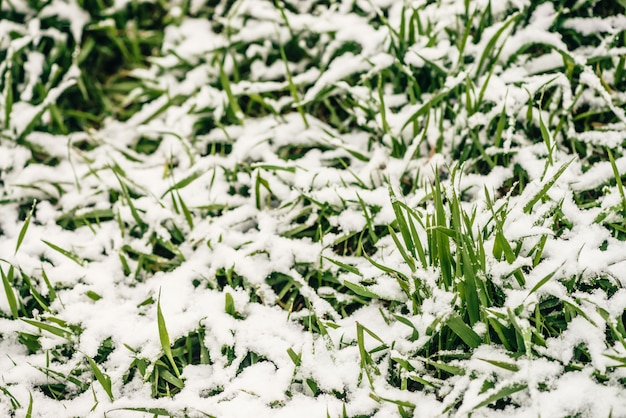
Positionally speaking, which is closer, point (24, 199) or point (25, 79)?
point (24, 199)

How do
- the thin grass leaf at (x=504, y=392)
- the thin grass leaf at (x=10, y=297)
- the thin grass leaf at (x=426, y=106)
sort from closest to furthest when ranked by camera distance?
the thin grass leaf at (x=504, y=392), the thin grass leaf at (x=10, y=297), the thin grass leaf at (x=426, y=106)

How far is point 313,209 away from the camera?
1230 millimetres

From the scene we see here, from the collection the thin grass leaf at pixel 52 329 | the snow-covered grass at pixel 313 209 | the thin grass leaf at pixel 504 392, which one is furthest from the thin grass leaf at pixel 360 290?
the thin grass leaf at pixel 52 329

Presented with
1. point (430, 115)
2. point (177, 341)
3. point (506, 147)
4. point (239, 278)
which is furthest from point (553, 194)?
point (177, 341)

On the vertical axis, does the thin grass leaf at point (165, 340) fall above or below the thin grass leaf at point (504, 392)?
below

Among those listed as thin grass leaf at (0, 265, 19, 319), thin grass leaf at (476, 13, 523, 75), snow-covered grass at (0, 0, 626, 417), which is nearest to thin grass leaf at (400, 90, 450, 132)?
snow-covered grass at (0, 0, 626, 417)

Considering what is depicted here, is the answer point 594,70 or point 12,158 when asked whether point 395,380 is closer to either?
point 594,70

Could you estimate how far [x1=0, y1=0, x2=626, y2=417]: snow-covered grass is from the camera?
0.93m

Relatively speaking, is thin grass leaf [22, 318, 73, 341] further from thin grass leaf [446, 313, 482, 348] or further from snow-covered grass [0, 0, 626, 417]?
thin grass leaf [446, 313, 482, 348]

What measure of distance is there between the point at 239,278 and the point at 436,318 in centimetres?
45

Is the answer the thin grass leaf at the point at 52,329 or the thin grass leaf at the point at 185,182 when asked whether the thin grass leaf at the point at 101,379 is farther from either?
the thin grass leaf at the point at 185,182

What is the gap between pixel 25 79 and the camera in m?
1.52

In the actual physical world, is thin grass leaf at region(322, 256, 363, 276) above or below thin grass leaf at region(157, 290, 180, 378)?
above

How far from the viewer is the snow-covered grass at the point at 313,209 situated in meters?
0.93
